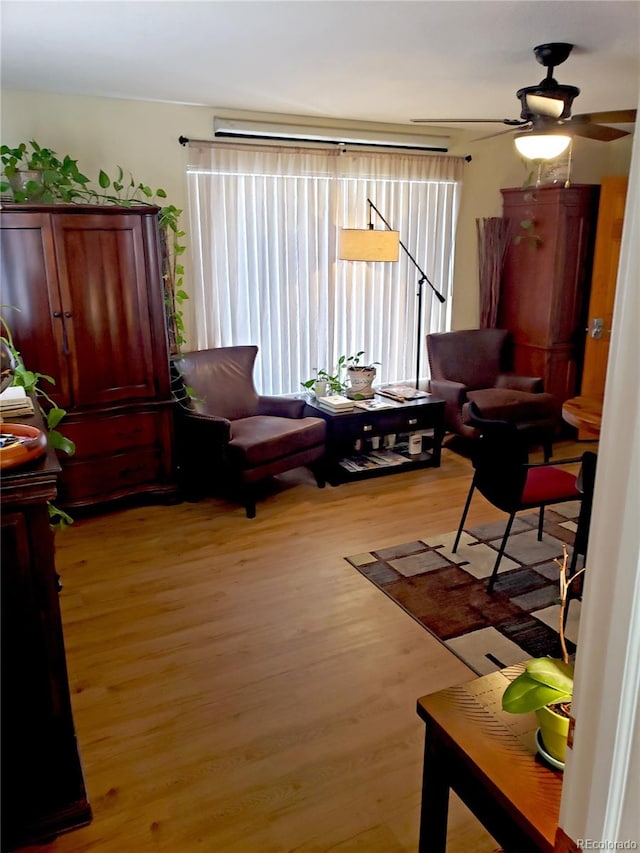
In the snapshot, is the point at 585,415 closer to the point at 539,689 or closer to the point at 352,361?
the point at 352,361

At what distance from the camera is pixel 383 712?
231cm

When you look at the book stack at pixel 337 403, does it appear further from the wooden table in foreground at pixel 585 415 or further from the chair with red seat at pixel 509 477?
the wooden table in foreground at pixel 585 415

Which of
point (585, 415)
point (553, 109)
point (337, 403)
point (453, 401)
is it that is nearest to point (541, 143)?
point (553, 109)

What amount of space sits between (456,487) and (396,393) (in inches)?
32.8

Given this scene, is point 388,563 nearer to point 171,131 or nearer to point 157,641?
point 157,641

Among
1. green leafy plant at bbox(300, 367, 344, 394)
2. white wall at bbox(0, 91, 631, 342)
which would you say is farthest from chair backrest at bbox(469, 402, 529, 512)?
white wall at bbox(0, 91, 631, 342)

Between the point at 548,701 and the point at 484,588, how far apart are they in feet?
6.81

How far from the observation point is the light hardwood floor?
188cm

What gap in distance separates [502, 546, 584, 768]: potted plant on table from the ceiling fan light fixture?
99.8 inches

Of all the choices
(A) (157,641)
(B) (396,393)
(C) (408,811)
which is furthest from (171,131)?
(C) (408,811)

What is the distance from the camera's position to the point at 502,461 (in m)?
2.94

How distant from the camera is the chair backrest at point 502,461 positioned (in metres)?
2.88

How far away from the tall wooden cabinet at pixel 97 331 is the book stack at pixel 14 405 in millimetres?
1644

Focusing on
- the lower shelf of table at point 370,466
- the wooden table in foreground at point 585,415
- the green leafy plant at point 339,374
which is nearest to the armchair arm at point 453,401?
the lower shelf of table at point 370,466
